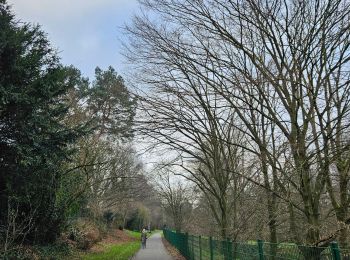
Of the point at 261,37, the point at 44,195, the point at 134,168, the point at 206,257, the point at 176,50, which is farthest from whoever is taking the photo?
the point at 134,168

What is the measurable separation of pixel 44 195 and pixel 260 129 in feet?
29.3

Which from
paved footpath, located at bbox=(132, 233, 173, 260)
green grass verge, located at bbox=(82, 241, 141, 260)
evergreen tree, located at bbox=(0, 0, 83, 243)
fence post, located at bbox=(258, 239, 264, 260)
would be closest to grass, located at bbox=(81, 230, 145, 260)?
green grass verge, located at bbox=(82, 241, 141, 260)

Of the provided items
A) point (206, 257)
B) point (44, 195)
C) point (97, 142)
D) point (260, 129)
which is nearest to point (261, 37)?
point (260, 129)

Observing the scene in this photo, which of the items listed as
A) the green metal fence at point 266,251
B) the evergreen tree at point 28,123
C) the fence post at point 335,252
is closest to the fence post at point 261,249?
the green metal fence at point 266,251

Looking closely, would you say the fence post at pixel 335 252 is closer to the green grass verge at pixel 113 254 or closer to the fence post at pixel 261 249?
the fence post at pixel 261 249

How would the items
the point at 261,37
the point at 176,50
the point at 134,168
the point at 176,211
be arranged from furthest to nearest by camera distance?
1. the point at 176,211
2. the point at 134,168
3. the point at 176,50
4. the point at 261,37

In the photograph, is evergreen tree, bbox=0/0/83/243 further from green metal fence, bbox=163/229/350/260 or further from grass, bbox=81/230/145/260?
green metal fence, bbox=163/229/350/260

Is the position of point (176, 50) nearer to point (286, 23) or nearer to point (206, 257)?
point (286, 23)

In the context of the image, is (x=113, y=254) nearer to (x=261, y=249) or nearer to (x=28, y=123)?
(x=28, y=123)

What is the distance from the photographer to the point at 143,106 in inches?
460

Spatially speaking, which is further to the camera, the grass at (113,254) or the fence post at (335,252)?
the grass at (113,254)

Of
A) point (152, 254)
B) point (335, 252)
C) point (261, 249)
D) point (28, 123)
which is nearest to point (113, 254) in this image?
point (152, 254)

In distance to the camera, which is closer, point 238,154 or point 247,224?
point 247,224

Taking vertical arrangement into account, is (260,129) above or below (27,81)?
below
